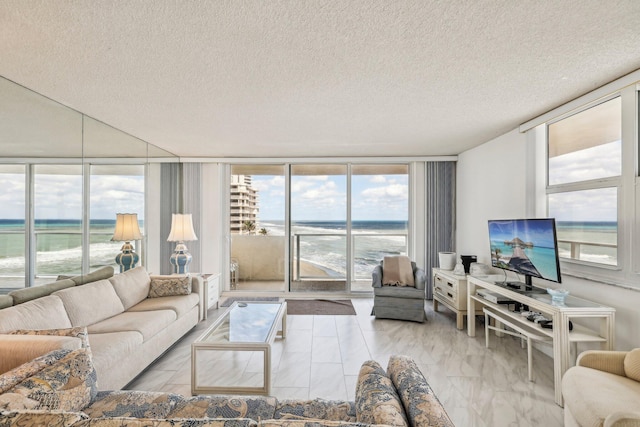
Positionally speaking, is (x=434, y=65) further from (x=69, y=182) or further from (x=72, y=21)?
(x=69, y=182)

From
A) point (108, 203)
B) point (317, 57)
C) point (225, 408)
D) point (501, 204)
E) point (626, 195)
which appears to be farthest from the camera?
point (501, 204)

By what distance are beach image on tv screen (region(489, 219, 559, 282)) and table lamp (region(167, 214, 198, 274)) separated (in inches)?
158

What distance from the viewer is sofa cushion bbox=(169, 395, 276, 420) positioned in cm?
144

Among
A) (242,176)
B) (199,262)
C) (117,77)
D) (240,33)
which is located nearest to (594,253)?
(240,33)

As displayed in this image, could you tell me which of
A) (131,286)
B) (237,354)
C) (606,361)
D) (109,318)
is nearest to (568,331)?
(606,361)

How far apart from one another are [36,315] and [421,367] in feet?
10.4

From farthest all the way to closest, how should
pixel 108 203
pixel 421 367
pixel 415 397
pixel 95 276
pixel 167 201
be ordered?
pixel 167 201 < pixel 108 203 < pixel 95 276 < pixel 421 367 < pixel 415 397

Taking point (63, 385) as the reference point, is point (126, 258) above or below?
above

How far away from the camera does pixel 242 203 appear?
5492mm

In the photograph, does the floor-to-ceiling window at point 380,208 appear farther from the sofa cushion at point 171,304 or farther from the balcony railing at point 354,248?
the sofa cushion at point 171,304

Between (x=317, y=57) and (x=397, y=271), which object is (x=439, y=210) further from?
(x=317, y=57)

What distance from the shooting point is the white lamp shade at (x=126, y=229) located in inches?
145

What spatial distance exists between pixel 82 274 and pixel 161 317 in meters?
1.09

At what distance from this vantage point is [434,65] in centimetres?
203
